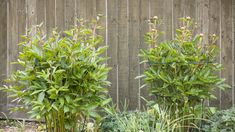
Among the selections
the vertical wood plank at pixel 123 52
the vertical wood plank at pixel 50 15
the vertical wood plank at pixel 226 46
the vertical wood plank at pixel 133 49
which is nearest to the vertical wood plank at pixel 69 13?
the vertical wood plank at pixel 50 15

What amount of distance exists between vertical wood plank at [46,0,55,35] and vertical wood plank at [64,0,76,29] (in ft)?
0.60

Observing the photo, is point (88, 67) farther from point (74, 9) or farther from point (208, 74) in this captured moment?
point (74, 9)

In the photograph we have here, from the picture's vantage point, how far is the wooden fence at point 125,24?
4.28 meters

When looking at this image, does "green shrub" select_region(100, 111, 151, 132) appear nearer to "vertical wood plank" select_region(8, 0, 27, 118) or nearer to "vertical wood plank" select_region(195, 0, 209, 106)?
"vertical wood plank" select_region(195, 0, 209, 106)

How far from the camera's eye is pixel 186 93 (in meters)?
3.44

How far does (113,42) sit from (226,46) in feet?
4.43

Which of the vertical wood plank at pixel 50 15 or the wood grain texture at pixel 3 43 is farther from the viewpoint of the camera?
the wood grain texture at pixel 3 43

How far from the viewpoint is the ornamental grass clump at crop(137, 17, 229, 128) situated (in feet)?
11.3

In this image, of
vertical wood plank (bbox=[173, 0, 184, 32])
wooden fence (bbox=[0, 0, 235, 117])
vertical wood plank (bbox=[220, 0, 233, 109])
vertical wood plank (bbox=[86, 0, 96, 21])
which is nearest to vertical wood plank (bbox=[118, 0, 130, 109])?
wooden fence (bbox=[0, 0, 235, 117])

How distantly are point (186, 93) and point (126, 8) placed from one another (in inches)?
62.4

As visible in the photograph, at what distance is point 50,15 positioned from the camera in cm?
488

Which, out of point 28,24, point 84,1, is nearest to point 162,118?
point 84,1

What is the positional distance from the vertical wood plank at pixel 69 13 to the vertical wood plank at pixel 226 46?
1.84 meters

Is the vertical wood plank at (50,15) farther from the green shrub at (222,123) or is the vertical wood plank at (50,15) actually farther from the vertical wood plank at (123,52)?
the green shrub at (222,123)
